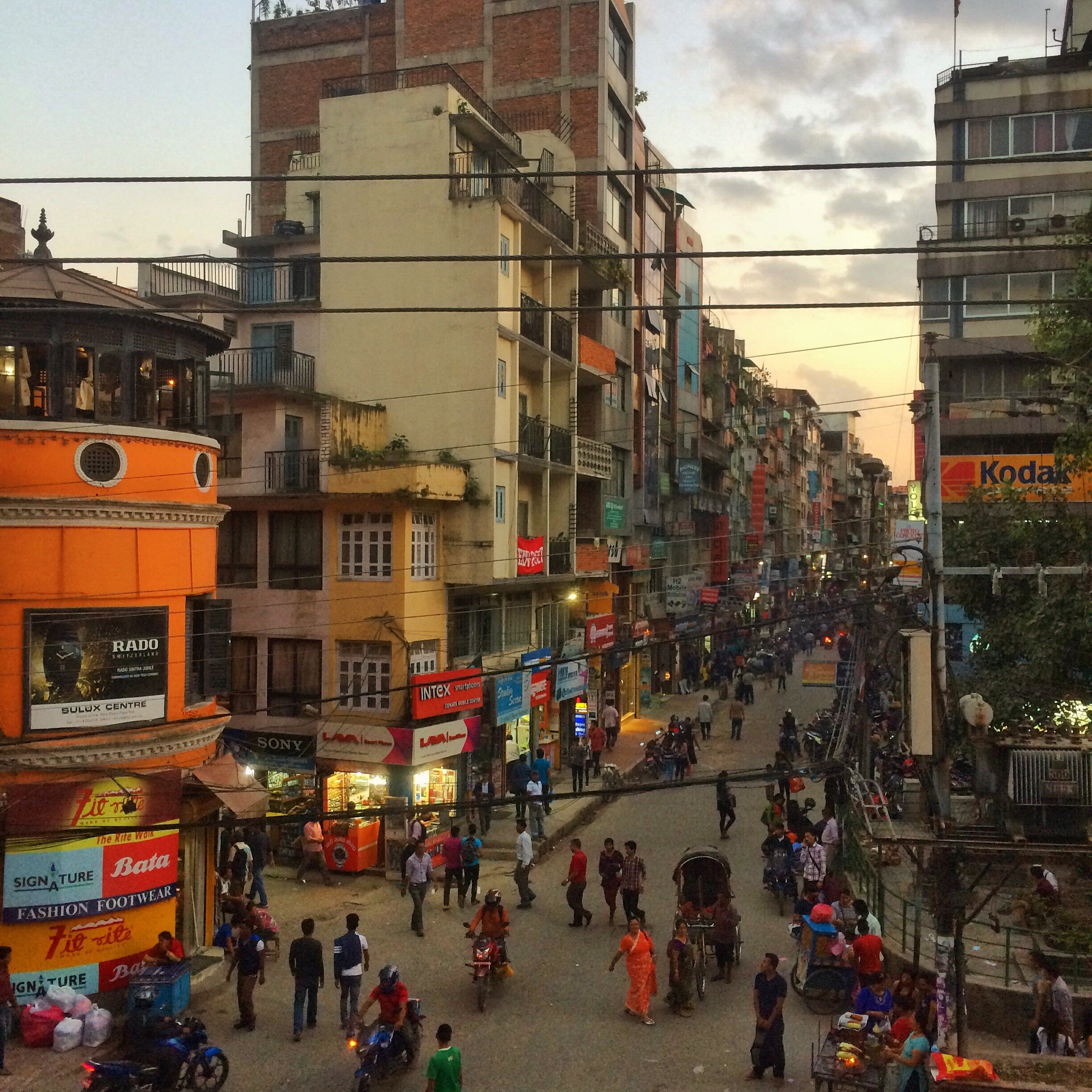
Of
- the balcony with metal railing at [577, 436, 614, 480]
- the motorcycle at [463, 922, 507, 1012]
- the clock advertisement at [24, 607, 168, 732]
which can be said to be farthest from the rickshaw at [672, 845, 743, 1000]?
the balcony with metal railing at [577, 436, 614, 480]

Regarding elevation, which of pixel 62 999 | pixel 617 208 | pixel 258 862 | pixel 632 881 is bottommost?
pixel 62 999

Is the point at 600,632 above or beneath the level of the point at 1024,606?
beneath

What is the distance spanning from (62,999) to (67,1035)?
0.60 m

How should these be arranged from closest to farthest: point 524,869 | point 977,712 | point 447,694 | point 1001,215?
1. point 977,712
2. point 524,869
3. point 447,694
4. point 1001,215

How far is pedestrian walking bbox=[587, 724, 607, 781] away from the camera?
2861 centimetres

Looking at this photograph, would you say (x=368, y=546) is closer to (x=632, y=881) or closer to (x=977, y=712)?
(x=632, y=881)

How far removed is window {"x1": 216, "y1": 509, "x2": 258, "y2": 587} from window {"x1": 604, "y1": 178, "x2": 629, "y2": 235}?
677 inches

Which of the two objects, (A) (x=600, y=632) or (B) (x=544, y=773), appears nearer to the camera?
(B) (x=544, y=773)

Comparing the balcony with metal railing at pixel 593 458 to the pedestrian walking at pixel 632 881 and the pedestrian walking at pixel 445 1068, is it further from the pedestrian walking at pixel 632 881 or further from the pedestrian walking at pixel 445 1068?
the pedestrian walking at pixel 445 1068

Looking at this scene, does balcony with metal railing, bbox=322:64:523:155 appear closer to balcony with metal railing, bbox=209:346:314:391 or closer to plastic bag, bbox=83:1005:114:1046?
balcony with metal railing, bbox=209:346:314:391

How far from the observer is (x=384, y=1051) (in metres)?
11.6

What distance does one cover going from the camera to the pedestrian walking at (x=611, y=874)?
17.5 metres

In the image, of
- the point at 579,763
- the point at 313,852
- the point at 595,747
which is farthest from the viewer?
the point at 595,747

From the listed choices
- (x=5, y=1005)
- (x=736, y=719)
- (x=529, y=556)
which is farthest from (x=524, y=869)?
(x=736, y=719)
